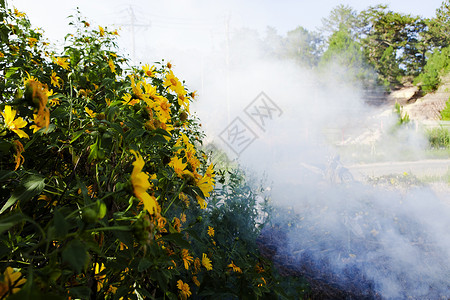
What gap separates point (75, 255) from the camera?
8.0 inches

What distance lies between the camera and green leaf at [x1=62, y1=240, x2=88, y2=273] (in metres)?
0.19

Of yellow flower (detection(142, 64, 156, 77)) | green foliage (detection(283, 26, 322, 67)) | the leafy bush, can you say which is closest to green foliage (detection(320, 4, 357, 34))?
green foliage (detection(283, 26, 322, 67))

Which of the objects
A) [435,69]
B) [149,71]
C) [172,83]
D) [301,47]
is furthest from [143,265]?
[301,47]

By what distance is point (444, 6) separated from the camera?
14117mm

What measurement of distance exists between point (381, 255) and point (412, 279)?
230 mm

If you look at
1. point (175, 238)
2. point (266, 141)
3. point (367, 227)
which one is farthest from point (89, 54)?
point (266, 141)

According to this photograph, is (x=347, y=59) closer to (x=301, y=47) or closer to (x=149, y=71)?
(x=301, y=47)

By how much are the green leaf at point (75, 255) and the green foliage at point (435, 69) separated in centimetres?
1628

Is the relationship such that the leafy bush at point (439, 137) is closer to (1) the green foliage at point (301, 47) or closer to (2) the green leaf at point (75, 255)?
(2) the green leaf at point (75, 255)

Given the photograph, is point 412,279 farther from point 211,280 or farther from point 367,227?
point 211,280

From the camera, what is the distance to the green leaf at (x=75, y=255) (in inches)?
7.6

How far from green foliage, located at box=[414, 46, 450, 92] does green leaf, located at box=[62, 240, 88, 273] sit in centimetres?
1628

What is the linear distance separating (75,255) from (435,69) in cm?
1668

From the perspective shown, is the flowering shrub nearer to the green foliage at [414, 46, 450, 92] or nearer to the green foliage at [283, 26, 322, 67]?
the green foliage at [414, 46, 450, 92]
